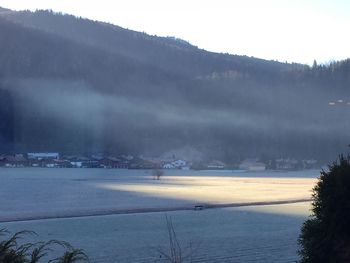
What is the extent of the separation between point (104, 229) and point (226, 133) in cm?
7874

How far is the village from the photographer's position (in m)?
75.6

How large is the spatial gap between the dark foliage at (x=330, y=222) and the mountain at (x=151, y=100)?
63554 mm

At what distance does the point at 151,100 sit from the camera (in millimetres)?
108875

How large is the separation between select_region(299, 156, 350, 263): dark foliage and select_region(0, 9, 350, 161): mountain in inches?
2502

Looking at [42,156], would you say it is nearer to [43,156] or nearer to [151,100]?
[43,156]

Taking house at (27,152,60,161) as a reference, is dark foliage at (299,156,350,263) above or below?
below

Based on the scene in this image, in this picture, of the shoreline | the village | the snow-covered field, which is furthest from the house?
the shoreline

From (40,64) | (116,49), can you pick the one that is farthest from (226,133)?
(116,49)

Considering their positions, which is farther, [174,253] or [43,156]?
[43,156]

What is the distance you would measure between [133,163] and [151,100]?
1204 inches

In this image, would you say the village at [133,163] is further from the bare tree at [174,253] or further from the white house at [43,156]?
the bare tree at [174,253]

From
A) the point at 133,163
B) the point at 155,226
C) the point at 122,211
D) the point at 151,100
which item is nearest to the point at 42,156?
the point at 133,163

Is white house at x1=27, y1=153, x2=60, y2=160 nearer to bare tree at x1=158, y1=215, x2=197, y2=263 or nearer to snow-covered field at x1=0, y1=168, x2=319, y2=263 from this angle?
snow-covered field at x1=0, y1=168, x2=319, y2=263

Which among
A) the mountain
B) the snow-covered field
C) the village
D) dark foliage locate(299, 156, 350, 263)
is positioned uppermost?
the mountain
